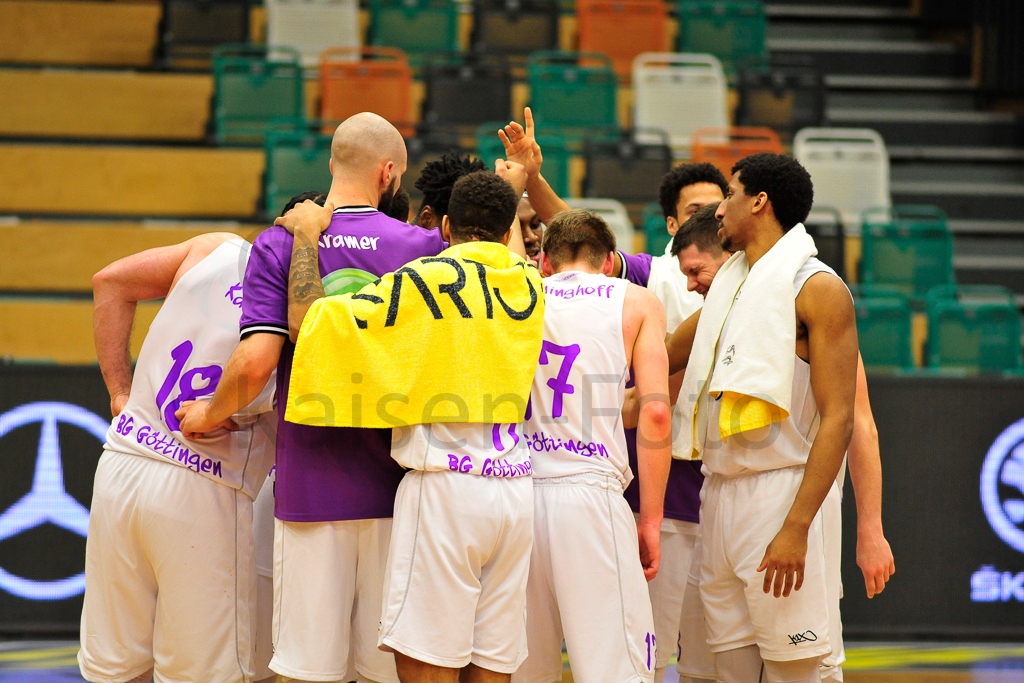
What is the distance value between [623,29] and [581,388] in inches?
327

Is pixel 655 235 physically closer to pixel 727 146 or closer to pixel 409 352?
pixel 727 146

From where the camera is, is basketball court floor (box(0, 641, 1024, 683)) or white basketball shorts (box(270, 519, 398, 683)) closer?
white basketball shorts (box(270, 519, 398, 683))

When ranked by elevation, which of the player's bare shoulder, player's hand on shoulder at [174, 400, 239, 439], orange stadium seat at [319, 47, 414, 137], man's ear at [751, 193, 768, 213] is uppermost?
orange stadium seat at [319, 47, 414, 137]

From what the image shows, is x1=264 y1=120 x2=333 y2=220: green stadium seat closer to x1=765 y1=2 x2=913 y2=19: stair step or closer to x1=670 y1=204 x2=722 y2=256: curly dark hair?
x1=670 y1=204 x2=722 y2=256: curly dark hair

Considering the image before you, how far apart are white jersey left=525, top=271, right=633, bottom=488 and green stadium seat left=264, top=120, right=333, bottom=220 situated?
5666 mm

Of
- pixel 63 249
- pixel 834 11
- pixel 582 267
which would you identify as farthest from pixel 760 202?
pixel 834 11

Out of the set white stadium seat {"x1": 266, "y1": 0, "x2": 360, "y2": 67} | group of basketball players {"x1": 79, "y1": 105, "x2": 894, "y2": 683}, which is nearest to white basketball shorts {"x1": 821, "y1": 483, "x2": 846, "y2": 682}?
group of basketball players {"x1": 79, "y1": 105, "x2": 894, "y2": 683}

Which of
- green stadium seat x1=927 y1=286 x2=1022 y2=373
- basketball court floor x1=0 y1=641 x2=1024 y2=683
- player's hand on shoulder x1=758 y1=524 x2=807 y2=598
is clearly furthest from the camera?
green stadium seat x1=927 y1=286 x2=1022 y2=373

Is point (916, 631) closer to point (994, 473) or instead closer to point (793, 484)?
point (994, 473)

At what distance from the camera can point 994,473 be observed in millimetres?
5430

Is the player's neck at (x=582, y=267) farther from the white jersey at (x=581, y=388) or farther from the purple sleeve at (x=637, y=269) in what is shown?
the purple sleeve at (x=637, y=269)

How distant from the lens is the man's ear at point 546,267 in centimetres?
341

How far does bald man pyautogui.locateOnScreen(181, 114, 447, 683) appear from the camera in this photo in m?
2.79

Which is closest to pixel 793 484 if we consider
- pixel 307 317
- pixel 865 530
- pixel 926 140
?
pixel 865 530
